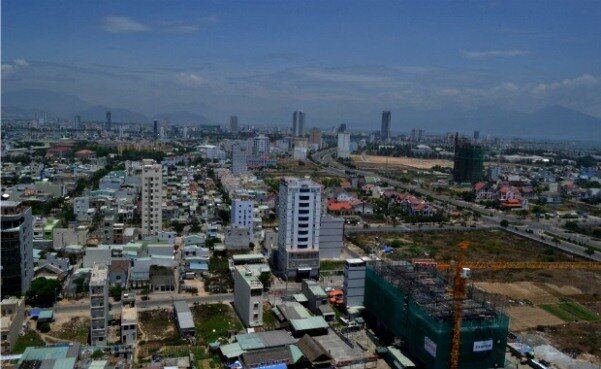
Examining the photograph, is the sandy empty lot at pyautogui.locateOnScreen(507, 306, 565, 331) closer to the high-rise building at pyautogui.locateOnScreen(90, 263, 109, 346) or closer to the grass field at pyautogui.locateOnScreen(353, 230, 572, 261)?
the grass field at pyautogui.locateOnScreen(353, 230, 572, 261)

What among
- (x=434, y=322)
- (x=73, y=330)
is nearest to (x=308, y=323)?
(x=434, y=322)

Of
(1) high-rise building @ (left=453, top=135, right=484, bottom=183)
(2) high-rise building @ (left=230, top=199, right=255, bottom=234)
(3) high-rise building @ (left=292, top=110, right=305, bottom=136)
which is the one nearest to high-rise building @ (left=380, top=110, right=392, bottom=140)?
(3) high-rise building @ (left=292, top=110, right=305, bottom=136)

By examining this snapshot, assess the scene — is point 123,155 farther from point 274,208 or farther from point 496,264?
point 496,264

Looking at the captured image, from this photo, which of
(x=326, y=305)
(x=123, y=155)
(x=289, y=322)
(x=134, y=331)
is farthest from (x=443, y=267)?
(x=123, y=155)

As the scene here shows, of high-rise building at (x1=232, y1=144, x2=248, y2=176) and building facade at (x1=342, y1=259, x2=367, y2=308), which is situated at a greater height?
high-rise building at (x1=232, y1=144, x2=248, y2=176)

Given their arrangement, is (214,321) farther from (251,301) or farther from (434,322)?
(434,322)
